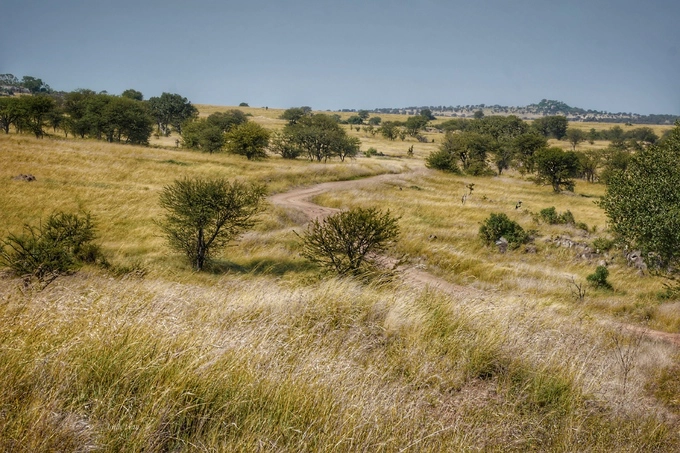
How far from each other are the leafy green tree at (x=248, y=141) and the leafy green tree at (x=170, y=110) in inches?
1793

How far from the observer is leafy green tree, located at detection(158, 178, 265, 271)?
65.9 feet

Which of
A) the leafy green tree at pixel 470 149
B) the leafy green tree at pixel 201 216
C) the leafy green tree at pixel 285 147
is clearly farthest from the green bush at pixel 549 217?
the leafy green tree at pixel 285 147

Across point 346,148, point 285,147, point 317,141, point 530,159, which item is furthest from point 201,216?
point 530,159

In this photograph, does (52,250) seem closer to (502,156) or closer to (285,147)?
(285,147)

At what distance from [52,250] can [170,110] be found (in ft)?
324

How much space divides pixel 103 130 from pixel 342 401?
3035 inches

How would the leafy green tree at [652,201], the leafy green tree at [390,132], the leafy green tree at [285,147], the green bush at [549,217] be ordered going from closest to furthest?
the leafy green tree at [652,201], the green bush at [549,217], the leafy green tree at [285,147], the leafy green tree at [390,132]

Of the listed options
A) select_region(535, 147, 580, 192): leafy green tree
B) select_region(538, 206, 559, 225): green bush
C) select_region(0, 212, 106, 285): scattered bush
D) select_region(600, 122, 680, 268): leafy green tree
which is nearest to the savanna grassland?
select_region(0, 212, 106, 285): scattered bush

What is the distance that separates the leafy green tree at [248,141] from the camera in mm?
61906

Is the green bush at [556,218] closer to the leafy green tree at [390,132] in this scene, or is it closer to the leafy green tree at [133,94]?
the leafy green tree at [390,132]

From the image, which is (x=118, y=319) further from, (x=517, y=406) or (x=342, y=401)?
(x=517, y=406)

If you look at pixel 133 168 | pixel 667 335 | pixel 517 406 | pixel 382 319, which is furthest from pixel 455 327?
pixel 133 168

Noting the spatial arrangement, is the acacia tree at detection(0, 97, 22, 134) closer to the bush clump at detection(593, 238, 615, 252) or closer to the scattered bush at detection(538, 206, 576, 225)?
the scattered bush at detection(538, 206, 576, 225)

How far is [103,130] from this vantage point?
217 ft
